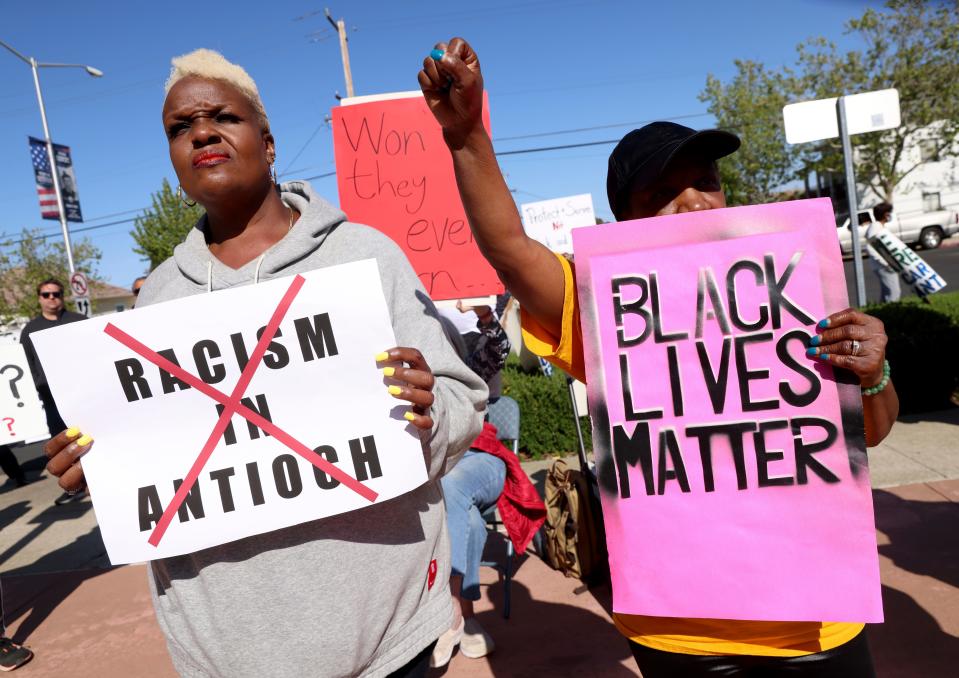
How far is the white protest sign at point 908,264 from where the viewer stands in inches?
284

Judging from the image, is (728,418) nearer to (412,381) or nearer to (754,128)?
(412,381)

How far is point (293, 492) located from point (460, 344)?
587 millimetres

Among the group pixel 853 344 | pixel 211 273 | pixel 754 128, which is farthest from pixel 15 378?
pixel 754 128

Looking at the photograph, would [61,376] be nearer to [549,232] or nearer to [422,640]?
[422,640]

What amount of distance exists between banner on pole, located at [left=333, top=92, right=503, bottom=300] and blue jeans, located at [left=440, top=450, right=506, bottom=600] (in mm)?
853

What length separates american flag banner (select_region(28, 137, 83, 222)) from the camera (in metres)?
20.9

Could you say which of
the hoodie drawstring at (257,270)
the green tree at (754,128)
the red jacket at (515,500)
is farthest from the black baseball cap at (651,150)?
the green tree at (754,128)

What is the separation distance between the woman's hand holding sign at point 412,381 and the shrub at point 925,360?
18.5ft

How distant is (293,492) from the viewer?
4.50 ft

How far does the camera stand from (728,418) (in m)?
1.43

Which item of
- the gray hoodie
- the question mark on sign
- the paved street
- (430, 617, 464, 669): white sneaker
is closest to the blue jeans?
(430, 617, 464, 669): white sneaker

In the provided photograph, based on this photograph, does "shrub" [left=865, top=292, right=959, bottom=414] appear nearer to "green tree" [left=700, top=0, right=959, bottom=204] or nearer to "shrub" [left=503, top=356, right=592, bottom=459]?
"shrub" [left=503, top=356, right=592, bottom=459]

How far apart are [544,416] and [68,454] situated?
16.4 feet

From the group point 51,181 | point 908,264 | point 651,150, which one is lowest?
point 908,264
